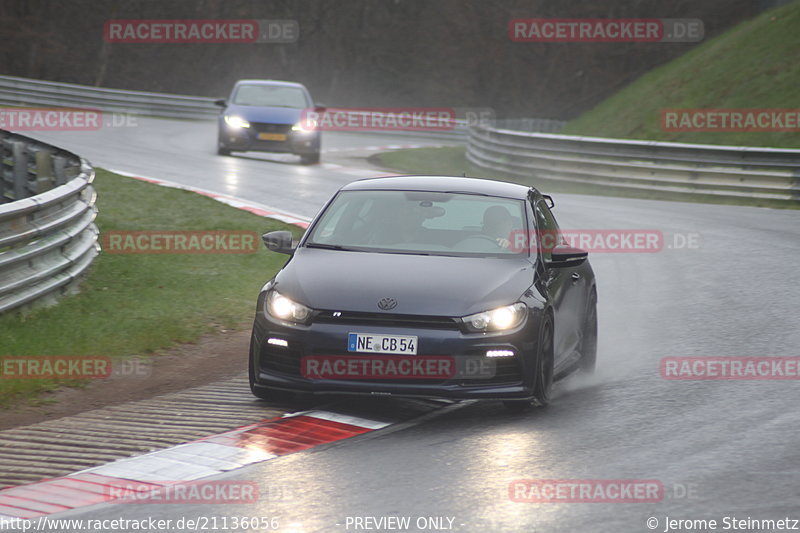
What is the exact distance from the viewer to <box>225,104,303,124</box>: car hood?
2644cm

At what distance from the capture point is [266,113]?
26.6 meters

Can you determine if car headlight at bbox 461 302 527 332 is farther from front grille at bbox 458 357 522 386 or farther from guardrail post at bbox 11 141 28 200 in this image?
guardrail post at bbox 11 141 28 200

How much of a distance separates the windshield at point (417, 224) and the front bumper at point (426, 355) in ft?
3.41

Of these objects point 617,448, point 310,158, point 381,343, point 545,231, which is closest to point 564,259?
point 545,231

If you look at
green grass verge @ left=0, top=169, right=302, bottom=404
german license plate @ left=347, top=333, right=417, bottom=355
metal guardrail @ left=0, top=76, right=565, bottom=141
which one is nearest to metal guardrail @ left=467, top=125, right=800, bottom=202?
green grass verge @ left=0, top=169, right=302, bottom=404

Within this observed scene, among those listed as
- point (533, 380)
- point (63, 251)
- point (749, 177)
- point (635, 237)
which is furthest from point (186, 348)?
point (749, 177)

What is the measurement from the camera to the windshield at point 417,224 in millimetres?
8506

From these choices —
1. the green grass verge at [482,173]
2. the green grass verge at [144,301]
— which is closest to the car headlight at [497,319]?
the green grass verge at [144,301]

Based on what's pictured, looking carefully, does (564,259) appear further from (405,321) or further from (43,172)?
(43,172)

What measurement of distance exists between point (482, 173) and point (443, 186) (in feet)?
63.7

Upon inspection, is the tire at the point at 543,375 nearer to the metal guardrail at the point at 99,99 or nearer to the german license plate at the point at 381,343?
the german license plate at the point at 381,343

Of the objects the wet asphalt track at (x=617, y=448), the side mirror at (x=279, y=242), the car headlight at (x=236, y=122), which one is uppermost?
the car headlight at (x=236, y=122)

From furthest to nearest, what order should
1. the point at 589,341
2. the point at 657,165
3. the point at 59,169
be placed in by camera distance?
the point at 657,165, the point at 59,169, the point at 589,341

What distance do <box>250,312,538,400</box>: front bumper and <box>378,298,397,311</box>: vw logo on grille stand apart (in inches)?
4.7
